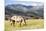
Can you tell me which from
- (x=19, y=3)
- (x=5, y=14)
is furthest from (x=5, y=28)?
(x=19, y=3)

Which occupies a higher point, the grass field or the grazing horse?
the grazing horse

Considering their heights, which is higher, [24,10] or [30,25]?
[24,10]

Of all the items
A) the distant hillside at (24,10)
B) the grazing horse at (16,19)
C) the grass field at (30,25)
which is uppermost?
the distant hillside at (24,10)

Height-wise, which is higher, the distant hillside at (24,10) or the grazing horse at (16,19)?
the distant hillside at (24,10)

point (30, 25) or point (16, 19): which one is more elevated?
point (16, 19)

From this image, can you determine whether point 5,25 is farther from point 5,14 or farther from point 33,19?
point 33,19

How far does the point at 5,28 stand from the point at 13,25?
0.46 feet

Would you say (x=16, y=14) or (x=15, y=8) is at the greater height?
(x=15, y=8)

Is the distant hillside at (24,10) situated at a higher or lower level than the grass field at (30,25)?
higher

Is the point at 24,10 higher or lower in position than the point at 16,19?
higher

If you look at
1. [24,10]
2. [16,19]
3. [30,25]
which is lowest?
[30,25]

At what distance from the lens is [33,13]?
1517mm

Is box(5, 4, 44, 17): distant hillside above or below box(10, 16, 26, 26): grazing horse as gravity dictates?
above

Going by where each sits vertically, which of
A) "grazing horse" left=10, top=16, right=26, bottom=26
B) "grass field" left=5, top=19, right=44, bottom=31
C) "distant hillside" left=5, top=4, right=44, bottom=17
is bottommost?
"grass field" left=5, top=19, right=44, bottom=31
